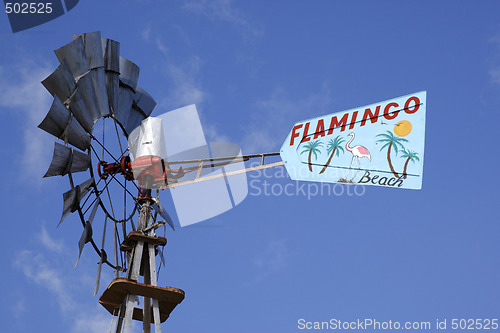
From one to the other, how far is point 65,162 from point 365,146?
481cm

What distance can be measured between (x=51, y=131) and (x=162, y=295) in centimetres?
326

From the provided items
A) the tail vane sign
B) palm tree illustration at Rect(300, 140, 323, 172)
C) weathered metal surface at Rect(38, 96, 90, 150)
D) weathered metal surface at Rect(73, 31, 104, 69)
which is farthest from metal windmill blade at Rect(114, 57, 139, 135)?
palm tree illustration at Rect(300, 140, 323, 172)

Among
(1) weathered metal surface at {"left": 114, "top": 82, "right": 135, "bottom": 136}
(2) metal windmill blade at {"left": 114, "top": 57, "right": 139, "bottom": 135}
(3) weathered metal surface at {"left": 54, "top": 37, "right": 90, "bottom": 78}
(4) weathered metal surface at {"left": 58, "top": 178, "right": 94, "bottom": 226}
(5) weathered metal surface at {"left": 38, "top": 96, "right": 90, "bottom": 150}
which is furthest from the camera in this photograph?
(2) metal windmill blade at {"left": 114, "top": 57, "right": 139, "bottom": 135}

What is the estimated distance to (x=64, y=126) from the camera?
40.1ft

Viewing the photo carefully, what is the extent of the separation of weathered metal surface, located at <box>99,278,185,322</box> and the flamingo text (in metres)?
3.02

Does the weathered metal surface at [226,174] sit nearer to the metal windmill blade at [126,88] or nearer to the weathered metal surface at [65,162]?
the weathered metal surface at [65,162]

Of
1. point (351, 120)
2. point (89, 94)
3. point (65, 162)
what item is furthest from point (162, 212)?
point (351, 120)

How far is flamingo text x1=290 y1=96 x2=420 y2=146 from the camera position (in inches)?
446

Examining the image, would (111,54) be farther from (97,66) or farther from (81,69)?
(81,69)

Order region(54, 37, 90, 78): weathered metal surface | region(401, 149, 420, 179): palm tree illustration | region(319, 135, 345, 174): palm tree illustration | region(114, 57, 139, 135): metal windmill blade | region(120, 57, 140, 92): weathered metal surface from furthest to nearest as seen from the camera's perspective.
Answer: region(120, 57, 140, 92): weathered metal surface < region(114, 57, 139, 135): metal windmill blade < region(54, 37, 90, 78): weathered metal surface < region(319, 135, 345, 174): palm tree illustration < region(401, 149, 420, 179): palm tree illustration

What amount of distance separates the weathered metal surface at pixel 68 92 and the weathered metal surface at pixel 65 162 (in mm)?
730

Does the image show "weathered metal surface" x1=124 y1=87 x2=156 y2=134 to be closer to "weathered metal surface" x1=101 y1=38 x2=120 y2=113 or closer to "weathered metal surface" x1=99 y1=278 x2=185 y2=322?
"weathered metal surface" x1=101 y1=38 x2=120 y2=113

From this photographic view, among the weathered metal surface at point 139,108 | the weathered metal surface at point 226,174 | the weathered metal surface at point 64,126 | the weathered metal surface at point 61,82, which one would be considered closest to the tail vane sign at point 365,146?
the weathered metal surface at point 226,174

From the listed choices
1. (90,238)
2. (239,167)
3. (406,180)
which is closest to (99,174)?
(90,238)
